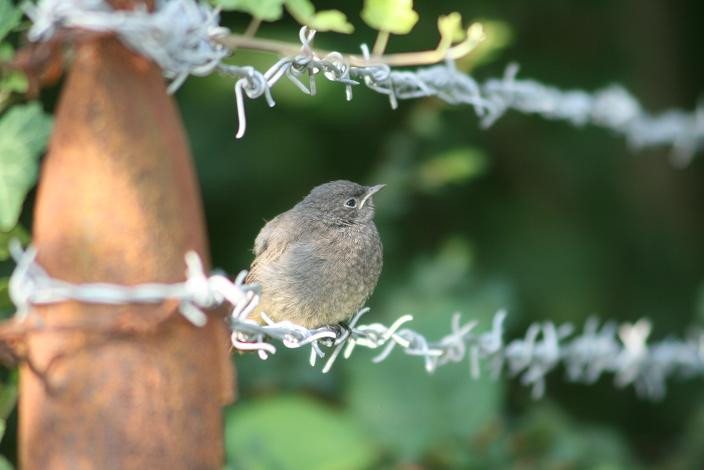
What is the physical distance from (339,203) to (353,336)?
852mm

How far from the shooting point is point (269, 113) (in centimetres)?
567

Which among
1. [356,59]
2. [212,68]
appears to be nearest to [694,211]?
[356,59]

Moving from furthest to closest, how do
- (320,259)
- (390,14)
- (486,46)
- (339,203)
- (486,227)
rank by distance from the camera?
(486,227), (486,46), (339,203), (320,259), (390,14)

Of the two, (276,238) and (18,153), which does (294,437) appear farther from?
(18,153)

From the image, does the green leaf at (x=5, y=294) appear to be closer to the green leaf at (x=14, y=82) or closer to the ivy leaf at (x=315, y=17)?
the green leaf at (x=14, y=82)

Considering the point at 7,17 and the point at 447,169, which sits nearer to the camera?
the point at 7,17

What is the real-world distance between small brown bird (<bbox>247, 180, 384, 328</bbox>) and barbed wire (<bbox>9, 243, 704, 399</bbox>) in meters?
0.10

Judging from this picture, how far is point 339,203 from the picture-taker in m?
3.43

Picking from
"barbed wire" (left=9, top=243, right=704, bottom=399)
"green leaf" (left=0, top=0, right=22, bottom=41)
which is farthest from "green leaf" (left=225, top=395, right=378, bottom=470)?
"green leaf" (left=0, top=0, right=22, bottom=41)

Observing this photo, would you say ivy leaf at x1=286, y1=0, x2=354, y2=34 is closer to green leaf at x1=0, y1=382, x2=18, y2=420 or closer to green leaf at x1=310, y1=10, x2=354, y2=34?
green leaf at x1=310, y1=10, x2=354, y2=34

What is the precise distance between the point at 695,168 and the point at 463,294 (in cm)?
294

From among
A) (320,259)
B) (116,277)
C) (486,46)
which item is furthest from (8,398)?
(486,46)

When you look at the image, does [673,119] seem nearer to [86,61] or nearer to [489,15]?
[489,15]

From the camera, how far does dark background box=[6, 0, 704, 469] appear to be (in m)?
4.12
